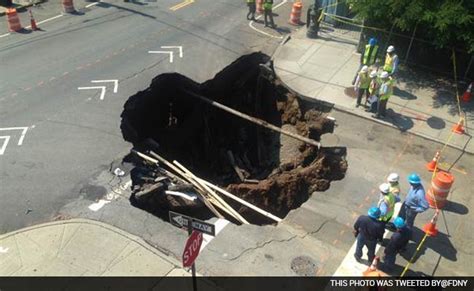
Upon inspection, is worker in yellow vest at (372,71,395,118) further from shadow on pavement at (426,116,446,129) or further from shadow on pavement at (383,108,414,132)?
shadow on pavement at (426,116,446,129)

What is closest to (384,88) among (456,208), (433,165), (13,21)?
(433,165)

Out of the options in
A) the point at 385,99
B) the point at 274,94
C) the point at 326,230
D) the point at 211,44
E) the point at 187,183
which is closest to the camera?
the point at 326,230

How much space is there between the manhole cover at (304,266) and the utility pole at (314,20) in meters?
13.3

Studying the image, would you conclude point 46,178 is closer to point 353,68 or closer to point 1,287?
point 1,287

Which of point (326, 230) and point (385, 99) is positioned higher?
point (385, 99)

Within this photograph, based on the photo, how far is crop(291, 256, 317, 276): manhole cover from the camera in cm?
963

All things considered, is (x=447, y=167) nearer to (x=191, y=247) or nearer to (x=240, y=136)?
(x=240, y=136)

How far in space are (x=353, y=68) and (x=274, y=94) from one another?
4347 mm

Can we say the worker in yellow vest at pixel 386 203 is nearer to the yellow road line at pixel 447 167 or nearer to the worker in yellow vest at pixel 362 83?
the yellow road line at pixel 447 167

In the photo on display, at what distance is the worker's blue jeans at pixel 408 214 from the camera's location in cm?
1020

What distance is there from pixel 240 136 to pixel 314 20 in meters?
7.81

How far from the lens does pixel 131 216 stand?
11.0m

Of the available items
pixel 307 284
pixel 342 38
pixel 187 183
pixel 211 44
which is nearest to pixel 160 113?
pixel 187 183

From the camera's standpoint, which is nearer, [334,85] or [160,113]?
[160,113]
